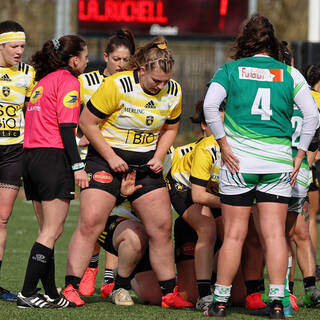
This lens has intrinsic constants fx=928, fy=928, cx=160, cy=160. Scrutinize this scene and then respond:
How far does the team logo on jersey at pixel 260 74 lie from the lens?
234 inches

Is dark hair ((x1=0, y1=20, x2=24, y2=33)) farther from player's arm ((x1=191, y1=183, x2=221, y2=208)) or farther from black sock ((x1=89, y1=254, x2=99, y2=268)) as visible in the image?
black sock ((x1=89, y1=254, x2=99, y2=268))

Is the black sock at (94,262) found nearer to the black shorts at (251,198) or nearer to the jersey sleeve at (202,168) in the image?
the jersey sleeve at (202,168)

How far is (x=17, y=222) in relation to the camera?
510 inches

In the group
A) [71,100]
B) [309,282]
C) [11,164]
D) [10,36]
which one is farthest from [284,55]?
[11,164]

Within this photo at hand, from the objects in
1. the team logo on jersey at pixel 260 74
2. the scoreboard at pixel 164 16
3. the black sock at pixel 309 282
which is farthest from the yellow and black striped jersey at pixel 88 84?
the scoreboard at pixel 164 16

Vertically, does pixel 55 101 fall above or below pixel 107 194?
above

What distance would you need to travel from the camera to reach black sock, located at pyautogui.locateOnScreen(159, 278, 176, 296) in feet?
22.0

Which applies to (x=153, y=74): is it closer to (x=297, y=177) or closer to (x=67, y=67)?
(x=67, y=67)

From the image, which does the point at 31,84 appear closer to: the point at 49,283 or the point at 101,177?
the point at 101,177

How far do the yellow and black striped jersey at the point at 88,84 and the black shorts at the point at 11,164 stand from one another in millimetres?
877

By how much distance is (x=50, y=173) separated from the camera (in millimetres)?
6312

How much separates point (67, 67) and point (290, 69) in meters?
1.60

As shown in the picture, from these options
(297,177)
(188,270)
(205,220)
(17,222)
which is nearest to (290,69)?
(297,177)

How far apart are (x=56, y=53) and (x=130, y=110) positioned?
67 centimetres
